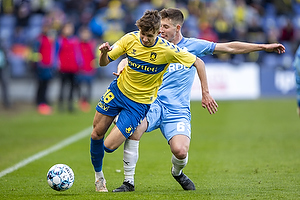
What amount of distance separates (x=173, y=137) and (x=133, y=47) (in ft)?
4.12

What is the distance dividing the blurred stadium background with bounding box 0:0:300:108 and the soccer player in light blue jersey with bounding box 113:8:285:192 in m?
12.3

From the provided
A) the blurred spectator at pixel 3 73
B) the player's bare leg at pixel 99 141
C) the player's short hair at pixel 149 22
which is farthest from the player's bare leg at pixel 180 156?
the blurred spectator at pixel 3 73

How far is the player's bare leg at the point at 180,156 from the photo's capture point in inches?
245

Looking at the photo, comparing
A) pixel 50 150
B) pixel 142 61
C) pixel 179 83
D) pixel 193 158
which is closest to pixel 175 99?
pixel 179 83

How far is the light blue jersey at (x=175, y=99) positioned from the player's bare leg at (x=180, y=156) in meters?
0.12

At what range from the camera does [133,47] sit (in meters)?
5.94

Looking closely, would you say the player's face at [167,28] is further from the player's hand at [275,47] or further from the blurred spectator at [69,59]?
the blurred spectator at [69,59]

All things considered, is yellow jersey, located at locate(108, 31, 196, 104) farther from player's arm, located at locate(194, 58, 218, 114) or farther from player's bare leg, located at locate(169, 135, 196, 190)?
player's bare leg, located at locate(169, 135, 196, 190)

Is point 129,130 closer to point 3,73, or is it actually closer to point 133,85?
point 133,85

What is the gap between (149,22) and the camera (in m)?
5.61

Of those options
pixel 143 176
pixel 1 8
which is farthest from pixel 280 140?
pixel 1 8

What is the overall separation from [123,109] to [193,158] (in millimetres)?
3259

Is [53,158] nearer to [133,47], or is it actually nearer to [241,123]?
[133,47]

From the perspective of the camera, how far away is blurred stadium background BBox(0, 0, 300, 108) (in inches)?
787
